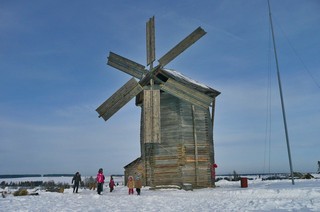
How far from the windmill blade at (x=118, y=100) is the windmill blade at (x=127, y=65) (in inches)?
43.8

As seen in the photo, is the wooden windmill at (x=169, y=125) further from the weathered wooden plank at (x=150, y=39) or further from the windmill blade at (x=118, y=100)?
the weathered wooden plank at (x=150, y=39)

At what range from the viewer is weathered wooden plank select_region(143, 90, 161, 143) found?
77.3 ft

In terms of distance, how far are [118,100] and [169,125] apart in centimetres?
463

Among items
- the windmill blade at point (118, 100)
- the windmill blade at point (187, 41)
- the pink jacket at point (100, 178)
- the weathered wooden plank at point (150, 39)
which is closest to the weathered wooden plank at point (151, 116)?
the windmill blade at point (118, 100)

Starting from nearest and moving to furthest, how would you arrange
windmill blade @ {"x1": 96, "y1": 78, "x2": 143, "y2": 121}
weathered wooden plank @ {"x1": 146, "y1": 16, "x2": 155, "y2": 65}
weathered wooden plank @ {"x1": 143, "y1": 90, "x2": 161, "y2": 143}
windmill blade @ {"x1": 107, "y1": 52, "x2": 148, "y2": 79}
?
weathered wooden plank @ {"x1": 143, "y1": 90, "x2": 161, "y2": 143}
windmill blade @ {"x1": 96, "y1": 78, "x2": 143, "y2": 121}
windmill blade @ {"x1": 107, "y1": 52, "x2": 148, "y2": 79}
weathered wooden plank @ {"x1": 146, "y1": 16, "x2": 155, "y2": 65}

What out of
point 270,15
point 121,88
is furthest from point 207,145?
point 270,15

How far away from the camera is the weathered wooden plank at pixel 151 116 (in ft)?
77.3

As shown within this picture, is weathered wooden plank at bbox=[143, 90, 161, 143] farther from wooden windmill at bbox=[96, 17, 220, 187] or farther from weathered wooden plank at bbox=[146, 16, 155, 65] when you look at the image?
weathered wooden plank at bbox=[146, 16, 155, 65]

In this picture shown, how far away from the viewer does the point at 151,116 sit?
24.1 metres

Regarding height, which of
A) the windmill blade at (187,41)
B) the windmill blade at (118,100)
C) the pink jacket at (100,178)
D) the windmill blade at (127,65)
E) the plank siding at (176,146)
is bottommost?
the pink jacket at (100,178)

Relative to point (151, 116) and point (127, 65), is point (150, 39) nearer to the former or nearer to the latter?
point (127, 65)

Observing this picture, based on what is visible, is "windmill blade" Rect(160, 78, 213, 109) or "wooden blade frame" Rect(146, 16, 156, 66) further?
"wooden blade frame" Rect(146, 16, 156, 66)

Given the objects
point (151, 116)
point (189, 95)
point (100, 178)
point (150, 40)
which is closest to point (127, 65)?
point (150, 40)

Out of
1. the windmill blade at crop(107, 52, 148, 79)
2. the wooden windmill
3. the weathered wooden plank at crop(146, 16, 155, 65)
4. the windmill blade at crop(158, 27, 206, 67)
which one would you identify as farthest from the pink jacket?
the windmill blade at crop(158, 27, 206, 67)
